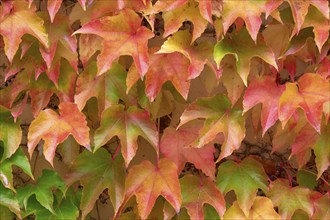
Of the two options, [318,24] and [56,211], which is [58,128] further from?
[318,24]

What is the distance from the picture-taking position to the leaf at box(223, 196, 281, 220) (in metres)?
1.49

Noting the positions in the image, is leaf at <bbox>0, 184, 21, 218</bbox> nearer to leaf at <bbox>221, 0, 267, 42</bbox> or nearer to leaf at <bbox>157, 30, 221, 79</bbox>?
leaf at <bbox>157, 30, 221, 79</bbox>

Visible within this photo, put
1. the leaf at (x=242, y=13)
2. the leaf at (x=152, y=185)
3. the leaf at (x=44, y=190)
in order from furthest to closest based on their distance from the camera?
the leaf at (x=44, y=190), the leaf at (x=152, y=185), the leaf at (x=242, y=13)

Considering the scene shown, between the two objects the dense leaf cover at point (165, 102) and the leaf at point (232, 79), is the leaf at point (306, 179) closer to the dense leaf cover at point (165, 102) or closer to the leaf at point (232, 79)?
the dense leaf cover at point (165, 102)

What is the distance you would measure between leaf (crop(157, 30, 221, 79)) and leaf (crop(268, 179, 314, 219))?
0.36 metres

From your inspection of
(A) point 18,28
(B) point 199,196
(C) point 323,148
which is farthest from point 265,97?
(A) point 18,28

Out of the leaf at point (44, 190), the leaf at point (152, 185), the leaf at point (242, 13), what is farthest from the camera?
the leaf at point (44, 190)

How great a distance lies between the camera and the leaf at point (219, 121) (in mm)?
1399

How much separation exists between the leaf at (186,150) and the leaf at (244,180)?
0.23 ft

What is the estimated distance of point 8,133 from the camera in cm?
153

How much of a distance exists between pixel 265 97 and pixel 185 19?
10.3 inches

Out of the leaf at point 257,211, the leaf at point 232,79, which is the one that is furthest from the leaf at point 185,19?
the leaf at point 257,211

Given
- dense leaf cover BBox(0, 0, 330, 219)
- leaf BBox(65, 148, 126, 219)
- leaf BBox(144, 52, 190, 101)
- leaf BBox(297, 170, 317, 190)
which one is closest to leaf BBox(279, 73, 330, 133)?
dense leaf cover BBox(0, 0, 330, 219)

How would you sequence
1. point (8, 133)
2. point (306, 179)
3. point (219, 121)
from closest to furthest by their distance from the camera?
point (219, 121), point (8, 133), point (306, 179)
